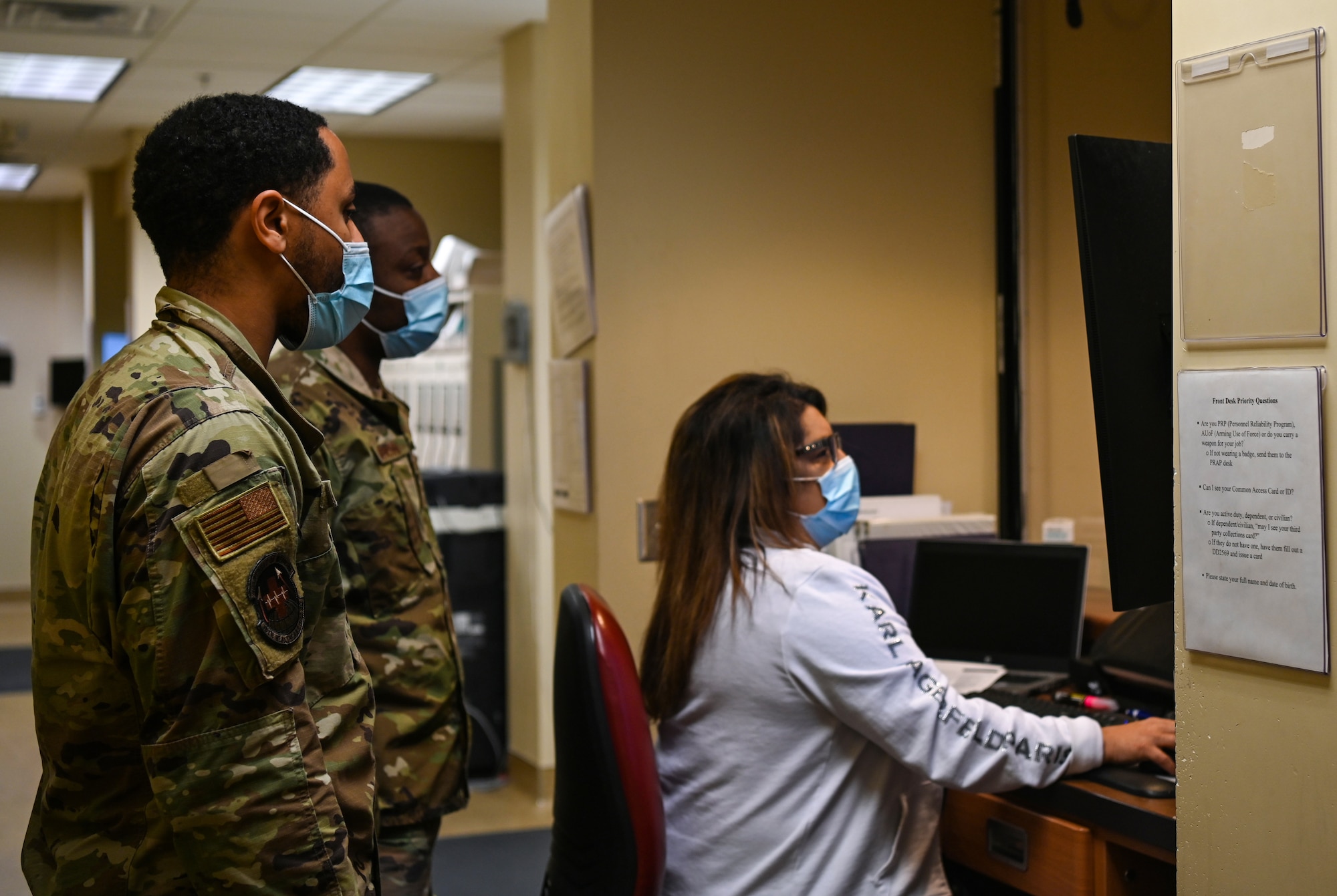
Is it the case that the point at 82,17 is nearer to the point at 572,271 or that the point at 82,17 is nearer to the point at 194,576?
the point at 572,271

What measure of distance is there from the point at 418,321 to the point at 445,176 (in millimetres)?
4425

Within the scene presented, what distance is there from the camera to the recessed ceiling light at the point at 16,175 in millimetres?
7289

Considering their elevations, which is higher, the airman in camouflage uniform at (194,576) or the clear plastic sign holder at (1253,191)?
the clear plastic sign holder at (1253,191)

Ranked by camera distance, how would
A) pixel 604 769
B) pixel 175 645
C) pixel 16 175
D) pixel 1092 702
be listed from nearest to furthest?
pixel 175 645 < pixel 604 769 < pixel 1092 702 < pixel 16 175

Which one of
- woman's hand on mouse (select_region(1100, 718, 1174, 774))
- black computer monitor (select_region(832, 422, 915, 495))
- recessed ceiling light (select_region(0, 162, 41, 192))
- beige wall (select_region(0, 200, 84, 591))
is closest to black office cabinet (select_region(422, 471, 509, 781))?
black computer monitor (select_region(832, 422, 915, 495))

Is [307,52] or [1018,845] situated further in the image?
[307,52]

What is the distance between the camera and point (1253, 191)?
121 cm

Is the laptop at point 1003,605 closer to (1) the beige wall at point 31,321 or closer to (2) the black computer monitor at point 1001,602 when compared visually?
(2) the black computer monitor at point 1001,602

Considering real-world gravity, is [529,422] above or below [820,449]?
above

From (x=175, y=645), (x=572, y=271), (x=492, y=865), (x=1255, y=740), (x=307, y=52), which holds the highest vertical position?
(x=307, y=52)

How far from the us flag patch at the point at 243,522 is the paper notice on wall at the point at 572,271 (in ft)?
4.87

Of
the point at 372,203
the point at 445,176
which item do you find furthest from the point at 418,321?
the point at 445,176

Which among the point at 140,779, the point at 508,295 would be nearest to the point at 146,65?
the point at 508,295

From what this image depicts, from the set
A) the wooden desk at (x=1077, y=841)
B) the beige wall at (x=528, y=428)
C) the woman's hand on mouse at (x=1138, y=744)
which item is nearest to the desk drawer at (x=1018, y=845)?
the wooden desk at (x=1077, y=841)
